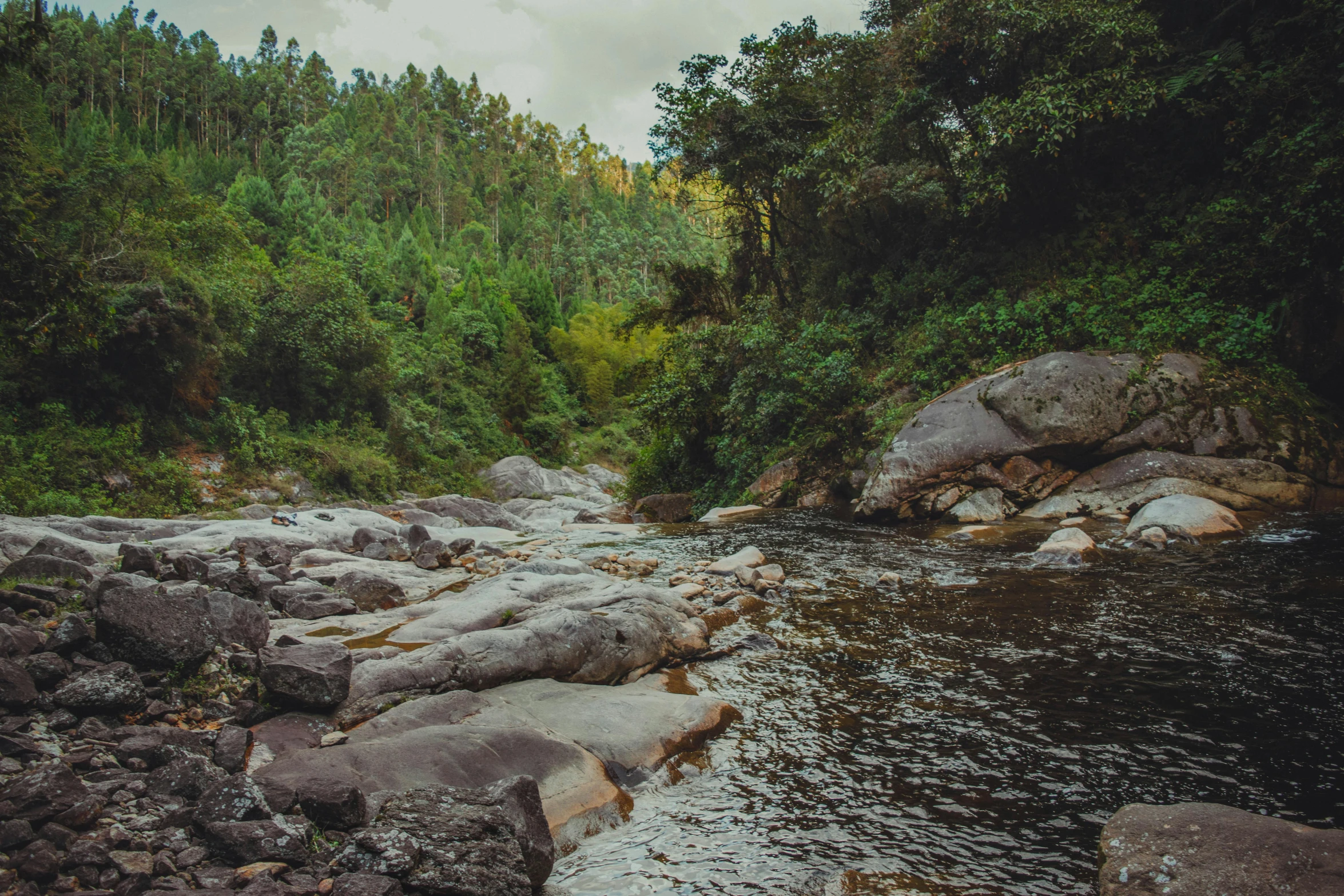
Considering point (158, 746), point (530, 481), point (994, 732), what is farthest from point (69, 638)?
point (530, 481)

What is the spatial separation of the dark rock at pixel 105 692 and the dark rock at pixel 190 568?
124 inches

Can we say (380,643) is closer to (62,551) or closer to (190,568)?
(190,568)

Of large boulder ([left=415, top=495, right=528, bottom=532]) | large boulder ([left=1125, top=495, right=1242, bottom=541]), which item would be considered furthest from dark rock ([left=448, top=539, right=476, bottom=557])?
large boulder ([left=1125, top=495, right=1242, bottom=541])

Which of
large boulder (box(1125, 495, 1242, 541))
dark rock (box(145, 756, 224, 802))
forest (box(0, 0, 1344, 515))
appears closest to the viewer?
dark rock (box(145, 756, 224, 802))

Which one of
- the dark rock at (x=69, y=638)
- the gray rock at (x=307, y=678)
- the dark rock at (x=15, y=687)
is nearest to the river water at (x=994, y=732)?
the gray rock at (x=307, y=678)

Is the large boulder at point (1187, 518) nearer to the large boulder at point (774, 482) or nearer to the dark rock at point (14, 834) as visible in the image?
the large boulder at point (774, 482)

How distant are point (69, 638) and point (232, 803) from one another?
83.8 inches

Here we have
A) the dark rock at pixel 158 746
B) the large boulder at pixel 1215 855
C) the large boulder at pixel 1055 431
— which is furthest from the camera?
the large boulder at pixel 1055 431

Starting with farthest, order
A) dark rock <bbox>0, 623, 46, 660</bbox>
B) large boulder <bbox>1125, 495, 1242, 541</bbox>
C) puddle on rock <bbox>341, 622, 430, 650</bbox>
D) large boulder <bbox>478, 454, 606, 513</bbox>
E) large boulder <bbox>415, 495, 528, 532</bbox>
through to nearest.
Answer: large boulder <bbox>478, 454, 606, 513</bbox> < large boulder <bbox>415, 495, 528, 532</bbox> < large boulder <bbox>1125, 495, 1242, 541</bbox> < puddle on rock <bbox>341, 622, 430, 650</bbox> < dark rock <bbox>0, 623, 46, 660</bbox>

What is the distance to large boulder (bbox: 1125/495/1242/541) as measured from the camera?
30.8ft

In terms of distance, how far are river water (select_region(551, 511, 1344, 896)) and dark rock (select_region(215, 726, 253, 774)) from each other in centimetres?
178

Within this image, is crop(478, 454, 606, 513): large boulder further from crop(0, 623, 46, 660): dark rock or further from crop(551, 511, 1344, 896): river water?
crop(0, 623, 46, 660): dark rock

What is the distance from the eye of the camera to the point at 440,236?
70125mm

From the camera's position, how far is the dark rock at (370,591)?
319 inches
